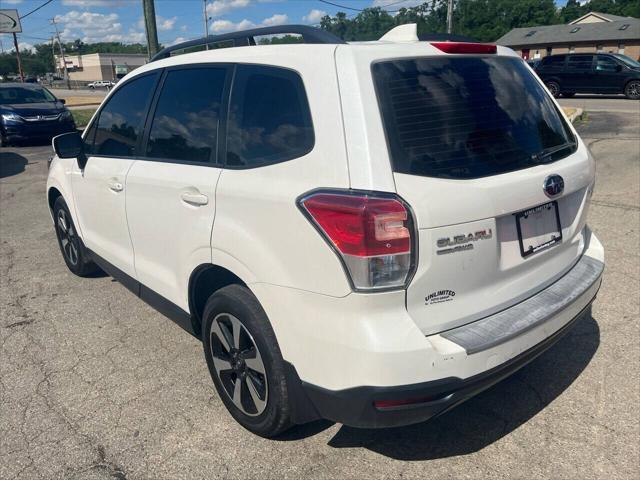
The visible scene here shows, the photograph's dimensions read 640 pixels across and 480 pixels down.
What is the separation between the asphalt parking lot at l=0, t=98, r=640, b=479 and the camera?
248 centimetres

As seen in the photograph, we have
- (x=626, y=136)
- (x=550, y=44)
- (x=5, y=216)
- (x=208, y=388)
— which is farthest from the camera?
(x=550, y=44)

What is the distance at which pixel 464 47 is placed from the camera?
238 cm

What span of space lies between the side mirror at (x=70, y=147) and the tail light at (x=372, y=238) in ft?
9.20

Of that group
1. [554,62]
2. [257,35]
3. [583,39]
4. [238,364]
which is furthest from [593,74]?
[583,39]

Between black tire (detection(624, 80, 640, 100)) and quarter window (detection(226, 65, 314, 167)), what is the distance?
22325mm

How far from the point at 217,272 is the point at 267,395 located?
69cm

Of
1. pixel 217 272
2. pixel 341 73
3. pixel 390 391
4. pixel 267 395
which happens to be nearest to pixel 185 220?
pixel 217 272

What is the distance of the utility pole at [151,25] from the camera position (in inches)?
488

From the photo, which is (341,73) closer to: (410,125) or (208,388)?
(410,125)

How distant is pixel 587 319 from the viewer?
3.78 metres

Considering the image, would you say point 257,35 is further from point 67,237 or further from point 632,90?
point 632,90

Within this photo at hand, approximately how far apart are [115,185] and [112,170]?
0.44 ft

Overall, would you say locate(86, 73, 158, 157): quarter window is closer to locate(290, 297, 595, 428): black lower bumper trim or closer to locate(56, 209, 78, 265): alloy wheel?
locate(56, 209, 78, 265): alloy wheel

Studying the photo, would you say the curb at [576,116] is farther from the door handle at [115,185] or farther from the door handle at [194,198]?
the door handle at [194,198]
